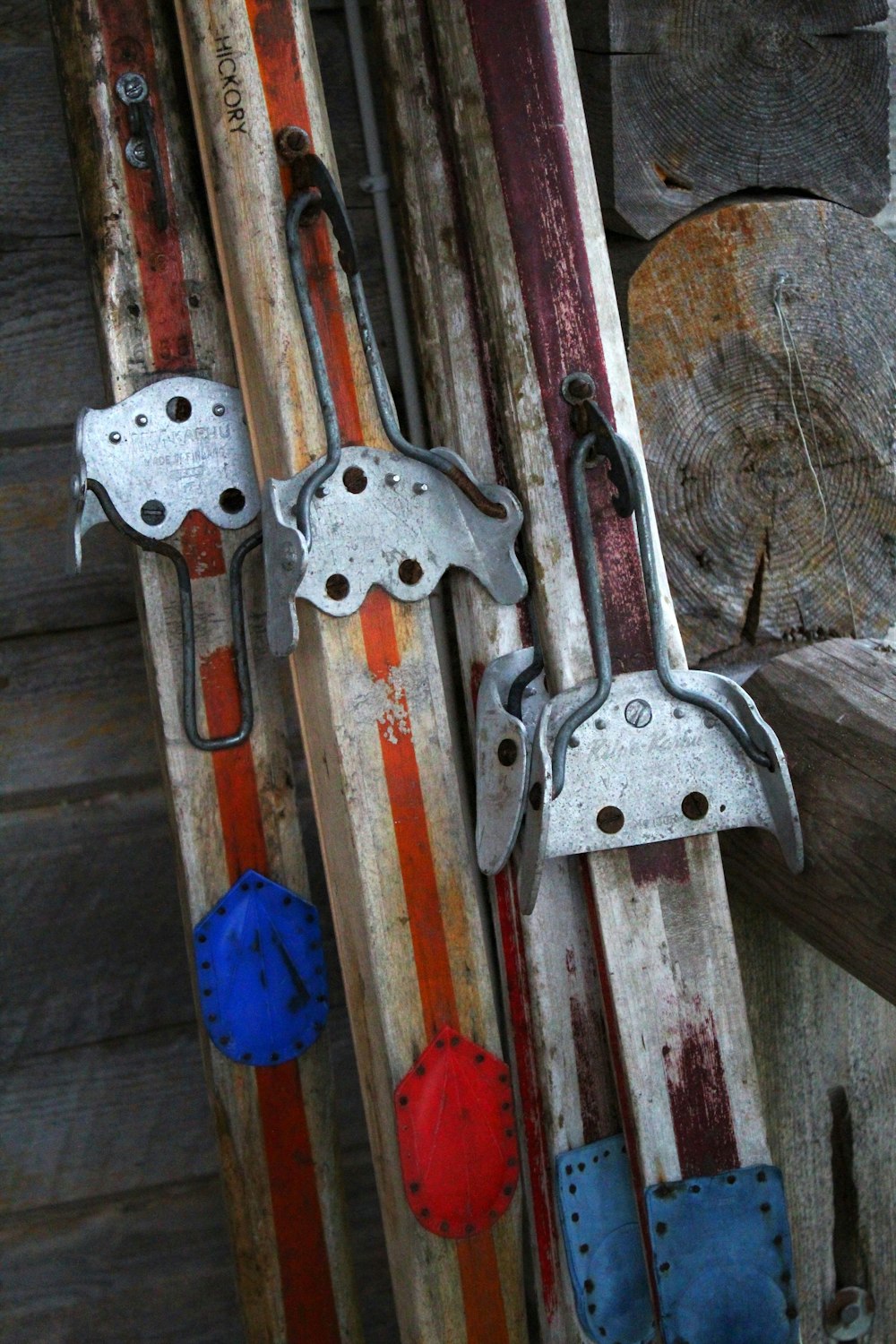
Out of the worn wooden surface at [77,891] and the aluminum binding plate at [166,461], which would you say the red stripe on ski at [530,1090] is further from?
the aluminum binding plate at [166,461]

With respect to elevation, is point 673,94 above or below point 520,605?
above

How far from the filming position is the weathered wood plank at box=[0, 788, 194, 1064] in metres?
1.14

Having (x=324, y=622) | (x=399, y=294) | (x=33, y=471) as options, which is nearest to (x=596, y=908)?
(x=324, y=622)

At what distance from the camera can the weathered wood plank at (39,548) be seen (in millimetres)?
1111

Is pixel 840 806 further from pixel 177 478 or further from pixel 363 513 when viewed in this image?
pixel 177 478

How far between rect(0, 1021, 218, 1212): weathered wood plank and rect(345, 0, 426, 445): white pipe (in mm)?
632

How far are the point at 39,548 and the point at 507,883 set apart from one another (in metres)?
0.52

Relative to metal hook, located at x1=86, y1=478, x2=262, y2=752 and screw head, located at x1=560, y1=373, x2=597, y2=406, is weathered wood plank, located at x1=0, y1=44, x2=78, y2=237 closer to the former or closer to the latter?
metal hook, located at x1=86, y1=478, x2=262, y2=752

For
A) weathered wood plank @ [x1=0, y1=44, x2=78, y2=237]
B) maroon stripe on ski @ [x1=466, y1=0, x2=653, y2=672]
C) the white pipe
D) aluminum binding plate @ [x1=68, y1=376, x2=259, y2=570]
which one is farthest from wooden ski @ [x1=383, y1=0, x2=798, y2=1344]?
weathered wood plank @ [x1=0, y1=44, x2=78, y2=237]

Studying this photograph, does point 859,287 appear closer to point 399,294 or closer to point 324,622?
point 399,294

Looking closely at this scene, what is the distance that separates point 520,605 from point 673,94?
0.47 m

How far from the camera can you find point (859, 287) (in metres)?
1.09

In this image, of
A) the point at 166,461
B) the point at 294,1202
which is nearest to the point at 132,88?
the point at 166,461

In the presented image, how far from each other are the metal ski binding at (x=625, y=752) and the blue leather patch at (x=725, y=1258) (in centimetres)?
23
